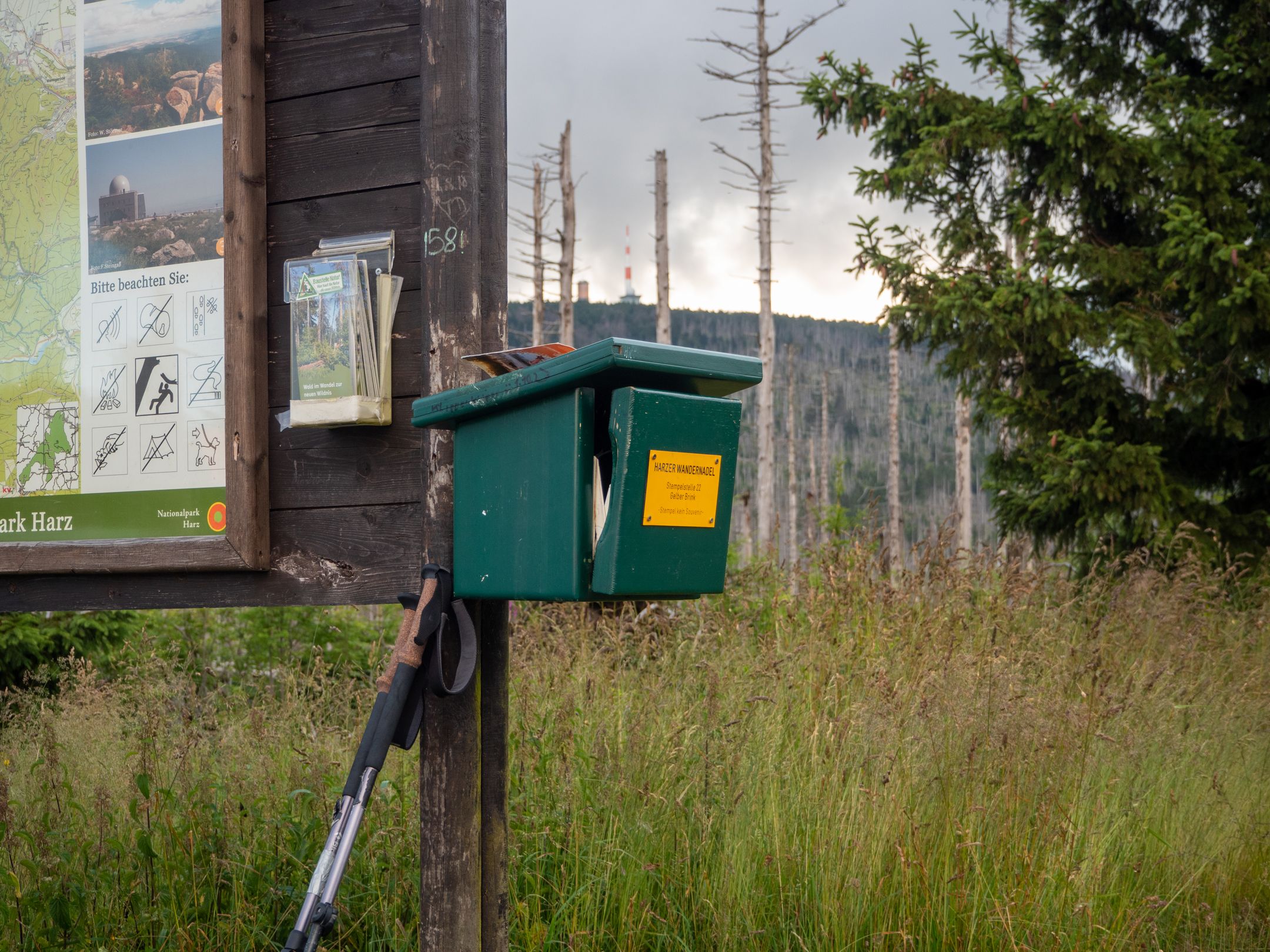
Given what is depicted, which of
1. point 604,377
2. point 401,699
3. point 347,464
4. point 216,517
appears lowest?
point 401,699

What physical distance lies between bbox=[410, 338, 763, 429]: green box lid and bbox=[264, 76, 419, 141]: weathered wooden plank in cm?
71

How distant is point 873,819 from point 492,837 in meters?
1.16

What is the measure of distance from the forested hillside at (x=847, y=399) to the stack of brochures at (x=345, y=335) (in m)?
43.5

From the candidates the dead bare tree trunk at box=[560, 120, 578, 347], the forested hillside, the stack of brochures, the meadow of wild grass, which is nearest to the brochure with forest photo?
the stack of brochures

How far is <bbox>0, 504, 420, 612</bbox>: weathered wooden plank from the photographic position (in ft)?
7.29

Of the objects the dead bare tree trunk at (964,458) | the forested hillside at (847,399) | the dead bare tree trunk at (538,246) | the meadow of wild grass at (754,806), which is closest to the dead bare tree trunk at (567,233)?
the dead bare tree trunk at (538,246)

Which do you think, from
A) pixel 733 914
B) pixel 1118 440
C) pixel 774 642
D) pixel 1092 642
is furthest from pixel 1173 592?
pixel 733 914

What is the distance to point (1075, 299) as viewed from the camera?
8508mm

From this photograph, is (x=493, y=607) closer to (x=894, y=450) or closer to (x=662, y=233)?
(x=662, y=233)

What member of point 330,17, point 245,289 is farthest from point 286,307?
point 330,17

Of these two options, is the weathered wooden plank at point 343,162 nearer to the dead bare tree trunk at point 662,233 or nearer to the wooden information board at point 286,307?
the wooden information board at point 286,307

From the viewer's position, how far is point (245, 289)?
228 cm

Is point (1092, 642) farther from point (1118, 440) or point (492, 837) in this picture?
point (1118, 440)

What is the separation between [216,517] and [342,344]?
52 centimetres
